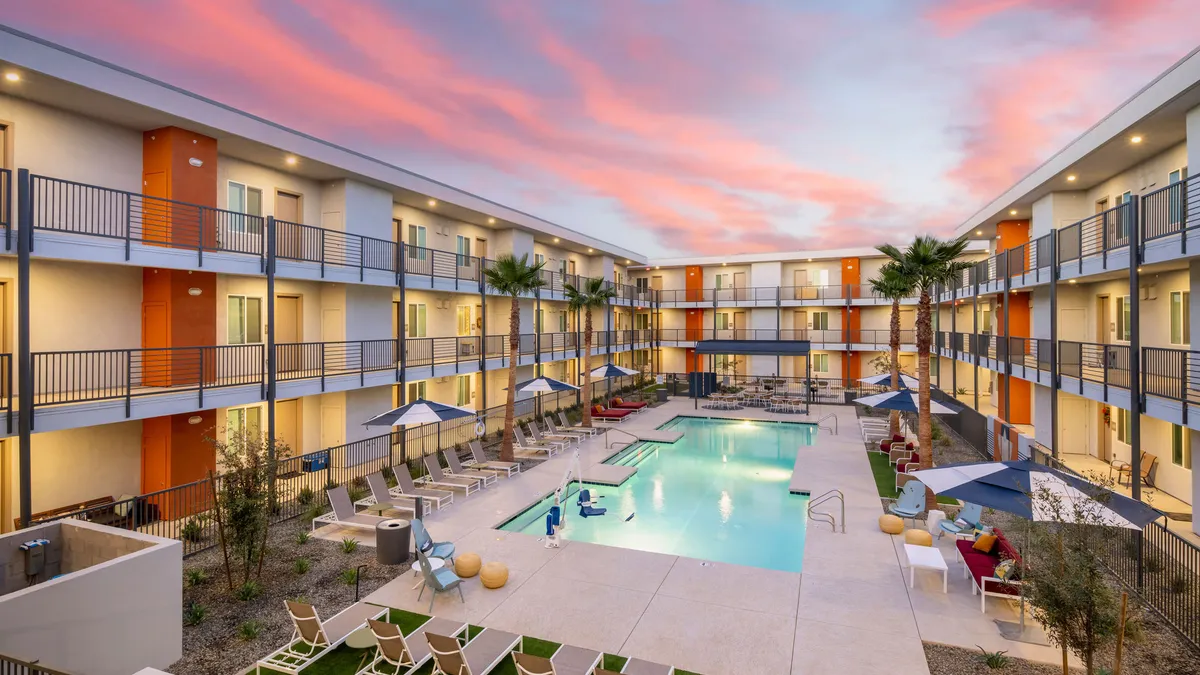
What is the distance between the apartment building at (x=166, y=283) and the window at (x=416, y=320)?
6.34 feet

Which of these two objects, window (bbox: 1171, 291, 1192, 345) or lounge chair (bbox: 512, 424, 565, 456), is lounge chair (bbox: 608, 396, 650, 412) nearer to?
lounge chair (bbox: 512, 424, 565, 456)

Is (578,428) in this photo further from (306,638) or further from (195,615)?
(306,638)

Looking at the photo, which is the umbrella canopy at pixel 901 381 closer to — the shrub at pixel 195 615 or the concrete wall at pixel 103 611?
the shrub at pixel 195 615

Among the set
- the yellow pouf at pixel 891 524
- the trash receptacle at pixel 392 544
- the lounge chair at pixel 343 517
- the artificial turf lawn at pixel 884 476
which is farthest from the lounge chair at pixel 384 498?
the artificial turf lawn at pixel 884 476

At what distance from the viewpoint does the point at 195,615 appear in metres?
8.67

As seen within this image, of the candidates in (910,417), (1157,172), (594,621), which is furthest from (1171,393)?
(910,417)

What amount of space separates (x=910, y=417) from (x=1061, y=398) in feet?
28.0

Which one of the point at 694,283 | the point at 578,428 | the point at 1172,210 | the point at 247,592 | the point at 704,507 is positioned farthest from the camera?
the point at 694,283

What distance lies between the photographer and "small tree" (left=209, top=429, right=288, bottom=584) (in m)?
9.47

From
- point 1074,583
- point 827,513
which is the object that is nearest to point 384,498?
point 827,513

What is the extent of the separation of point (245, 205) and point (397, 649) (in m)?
14.1

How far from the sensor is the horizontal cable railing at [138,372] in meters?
11.7

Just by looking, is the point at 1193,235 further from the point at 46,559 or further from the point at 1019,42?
the point at 46,559

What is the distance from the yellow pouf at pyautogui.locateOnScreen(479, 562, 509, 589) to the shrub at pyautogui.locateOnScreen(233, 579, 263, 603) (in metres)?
3.75
